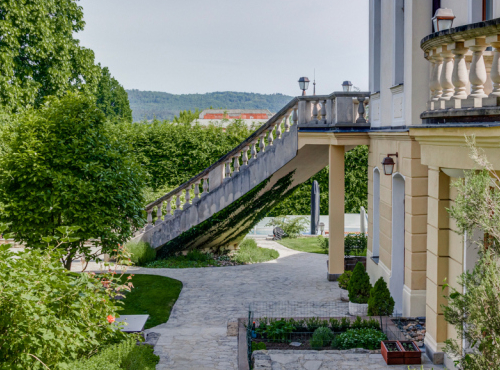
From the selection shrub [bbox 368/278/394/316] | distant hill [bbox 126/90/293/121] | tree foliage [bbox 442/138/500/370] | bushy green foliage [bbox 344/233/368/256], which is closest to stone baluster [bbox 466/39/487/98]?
tree foliage [bbox 442/138/500/370]

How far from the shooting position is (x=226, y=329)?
9461 millimetres

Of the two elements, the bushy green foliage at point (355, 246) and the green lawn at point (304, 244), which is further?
the green lawn at point (304, 244)

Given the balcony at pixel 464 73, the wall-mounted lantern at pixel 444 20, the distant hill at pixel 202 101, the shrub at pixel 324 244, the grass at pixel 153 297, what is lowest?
the shrub at pixel 324 244

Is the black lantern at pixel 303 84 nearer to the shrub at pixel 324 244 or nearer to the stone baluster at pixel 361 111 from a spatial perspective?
the stone baluster at pixel 361 111

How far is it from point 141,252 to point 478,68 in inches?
462

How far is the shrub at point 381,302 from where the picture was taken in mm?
9055

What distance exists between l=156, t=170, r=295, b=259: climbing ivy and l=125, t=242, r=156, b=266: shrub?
52cm

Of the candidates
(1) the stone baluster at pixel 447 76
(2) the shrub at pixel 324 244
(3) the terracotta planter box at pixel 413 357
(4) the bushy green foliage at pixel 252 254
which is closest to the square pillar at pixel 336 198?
(4) the bushy green foliage at pixel 252 254

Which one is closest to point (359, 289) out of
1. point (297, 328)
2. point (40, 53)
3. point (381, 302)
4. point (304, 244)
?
point (381, 302)

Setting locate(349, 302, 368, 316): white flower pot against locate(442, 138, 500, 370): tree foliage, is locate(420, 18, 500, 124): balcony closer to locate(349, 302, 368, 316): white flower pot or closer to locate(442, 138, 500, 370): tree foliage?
locate(442, 138, 500, 370): tree foliage

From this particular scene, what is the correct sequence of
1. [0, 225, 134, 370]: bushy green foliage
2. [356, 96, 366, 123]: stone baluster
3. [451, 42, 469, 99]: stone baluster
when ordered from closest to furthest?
1. [0, 225, 134, 370]: bushy green foliage
2. [451, 42, 469, 99]: stone baluster
3. [356, 96, 366, 123]: stone baluster

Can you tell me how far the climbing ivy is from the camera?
1469 centimetres

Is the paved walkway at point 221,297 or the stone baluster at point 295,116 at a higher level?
the stone baluster at point 295,116

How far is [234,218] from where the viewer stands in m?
15.1
